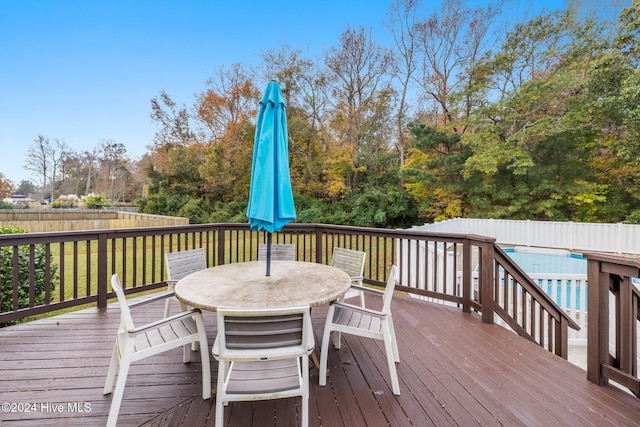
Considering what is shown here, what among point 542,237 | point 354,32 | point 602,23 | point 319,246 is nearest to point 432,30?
point 354,32

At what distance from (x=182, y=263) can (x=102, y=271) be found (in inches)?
51.8

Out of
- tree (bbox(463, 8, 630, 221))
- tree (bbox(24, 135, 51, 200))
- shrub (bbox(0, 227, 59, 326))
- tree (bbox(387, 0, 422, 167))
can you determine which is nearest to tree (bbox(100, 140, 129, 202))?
tree (bbox(24, 135, 51, 200))

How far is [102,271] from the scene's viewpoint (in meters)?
3.50

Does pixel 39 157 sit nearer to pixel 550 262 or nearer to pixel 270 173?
pixel 270 173

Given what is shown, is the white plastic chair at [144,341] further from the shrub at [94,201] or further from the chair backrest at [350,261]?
the shrub at [94,201]

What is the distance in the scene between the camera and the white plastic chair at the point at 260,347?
1413 mm

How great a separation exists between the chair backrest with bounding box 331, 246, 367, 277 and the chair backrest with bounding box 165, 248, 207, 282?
149 centimetres

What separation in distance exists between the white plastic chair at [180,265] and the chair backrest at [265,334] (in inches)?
61.3

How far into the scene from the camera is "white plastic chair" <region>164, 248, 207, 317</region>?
2.81 m

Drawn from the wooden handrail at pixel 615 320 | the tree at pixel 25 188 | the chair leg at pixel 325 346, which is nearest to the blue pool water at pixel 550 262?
the wooden handrail at pixel 615 320

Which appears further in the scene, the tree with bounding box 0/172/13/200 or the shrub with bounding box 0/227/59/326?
the tree with bounding box 0/172/13/200

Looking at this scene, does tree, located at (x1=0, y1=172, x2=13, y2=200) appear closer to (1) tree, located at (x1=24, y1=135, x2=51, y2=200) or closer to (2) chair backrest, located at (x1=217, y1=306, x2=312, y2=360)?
(1) tree, located at (x1=24, y1=135, x2=51, y2=200)

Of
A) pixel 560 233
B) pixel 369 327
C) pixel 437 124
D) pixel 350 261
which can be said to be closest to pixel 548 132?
pixel 560 233

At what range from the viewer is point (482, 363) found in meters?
2.38
